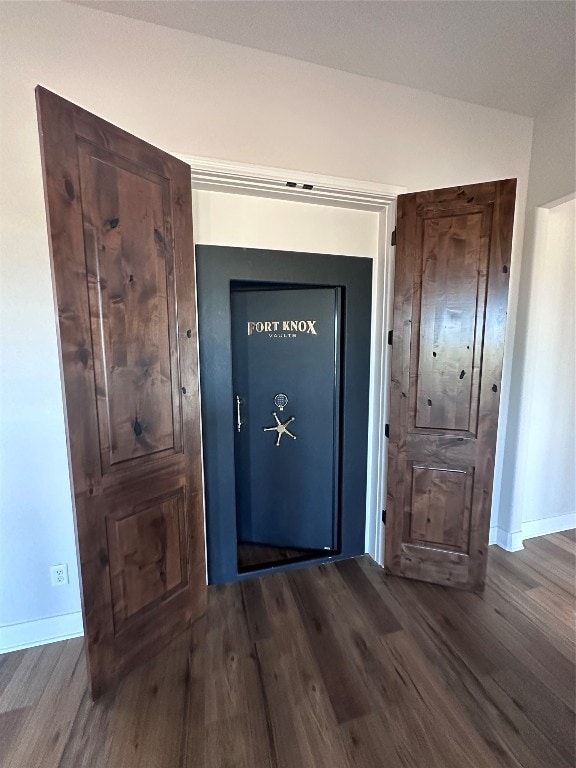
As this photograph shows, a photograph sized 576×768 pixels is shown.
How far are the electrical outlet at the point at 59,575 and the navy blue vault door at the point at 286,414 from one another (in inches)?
40.3

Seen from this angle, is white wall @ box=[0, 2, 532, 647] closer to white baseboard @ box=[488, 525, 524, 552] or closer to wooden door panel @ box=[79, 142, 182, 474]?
wooden door panel @ box=[79, 142, 182, 474]

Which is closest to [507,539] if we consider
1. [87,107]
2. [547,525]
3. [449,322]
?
[547,525]

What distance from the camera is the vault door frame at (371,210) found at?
169cm

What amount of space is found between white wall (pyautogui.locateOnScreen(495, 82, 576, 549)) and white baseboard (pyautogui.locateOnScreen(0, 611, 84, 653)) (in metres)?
2.83

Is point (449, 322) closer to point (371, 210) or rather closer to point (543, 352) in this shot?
point (371, 210)

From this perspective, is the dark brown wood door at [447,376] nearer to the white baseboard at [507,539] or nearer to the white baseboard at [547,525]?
the white baseboard at [507,539]

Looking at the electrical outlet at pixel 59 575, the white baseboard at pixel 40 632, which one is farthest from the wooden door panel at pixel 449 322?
the white baseboard at pixel 40 632

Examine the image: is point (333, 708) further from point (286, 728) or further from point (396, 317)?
point (396, 317)

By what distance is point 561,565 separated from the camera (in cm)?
231

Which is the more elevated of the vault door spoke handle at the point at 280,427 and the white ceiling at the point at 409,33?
the white ceiling at the point at 409,33

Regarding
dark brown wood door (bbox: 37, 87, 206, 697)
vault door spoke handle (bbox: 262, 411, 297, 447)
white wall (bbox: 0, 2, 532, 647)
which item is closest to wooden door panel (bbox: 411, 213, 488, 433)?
white wall (bbox: 0, 2, 532, 647)

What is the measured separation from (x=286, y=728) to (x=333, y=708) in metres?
0.21

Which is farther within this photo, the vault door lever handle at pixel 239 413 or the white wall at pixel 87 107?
the vault door lever handle at pixel 239 413

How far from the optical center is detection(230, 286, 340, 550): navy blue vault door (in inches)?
84.7
